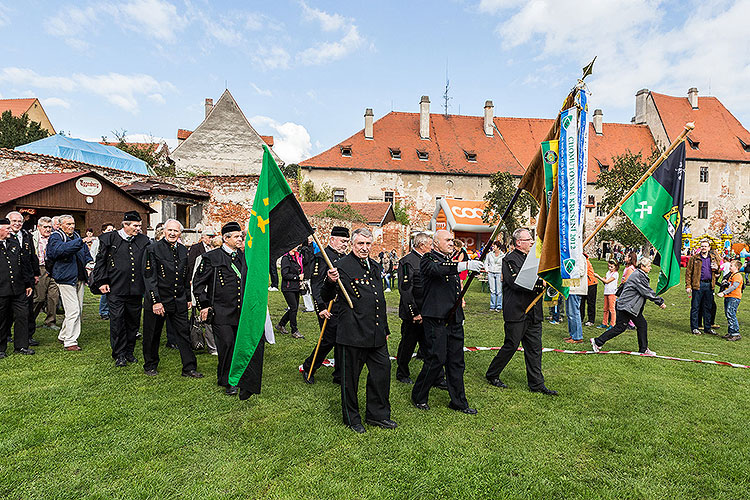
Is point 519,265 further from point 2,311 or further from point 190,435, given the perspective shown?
point 2,311

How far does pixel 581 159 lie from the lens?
186 inches

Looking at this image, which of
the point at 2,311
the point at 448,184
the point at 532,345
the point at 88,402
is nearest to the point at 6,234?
the point at 2,311

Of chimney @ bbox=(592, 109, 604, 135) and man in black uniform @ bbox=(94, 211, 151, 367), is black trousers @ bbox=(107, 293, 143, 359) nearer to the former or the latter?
man in black uniform @ bbox=(94, 211, 151, 367)

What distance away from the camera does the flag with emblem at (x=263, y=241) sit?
4.32m

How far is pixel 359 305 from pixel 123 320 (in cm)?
387

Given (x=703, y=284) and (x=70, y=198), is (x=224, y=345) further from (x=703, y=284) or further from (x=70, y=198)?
(x=70, y=198)

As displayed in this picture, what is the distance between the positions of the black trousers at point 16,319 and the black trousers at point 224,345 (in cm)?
352

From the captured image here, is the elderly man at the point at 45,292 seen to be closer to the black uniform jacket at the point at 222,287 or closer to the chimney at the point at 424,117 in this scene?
the black uniform jacket at the point at 222,287

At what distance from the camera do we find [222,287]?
215 inches

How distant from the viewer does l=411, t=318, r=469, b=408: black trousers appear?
493 cm

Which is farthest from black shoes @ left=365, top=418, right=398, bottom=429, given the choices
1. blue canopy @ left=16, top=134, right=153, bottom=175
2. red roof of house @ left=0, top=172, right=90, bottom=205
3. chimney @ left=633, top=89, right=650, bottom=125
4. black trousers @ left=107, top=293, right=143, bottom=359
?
chimney @ left=633, top=89, right=650, bottom=125

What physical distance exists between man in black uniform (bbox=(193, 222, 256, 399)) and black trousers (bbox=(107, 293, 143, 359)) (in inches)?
50.7

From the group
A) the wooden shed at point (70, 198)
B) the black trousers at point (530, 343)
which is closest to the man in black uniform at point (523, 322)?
the black trousers at point (530, 343)

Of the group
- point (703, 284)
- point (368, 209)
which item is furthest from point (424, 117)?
point (703, 284)
